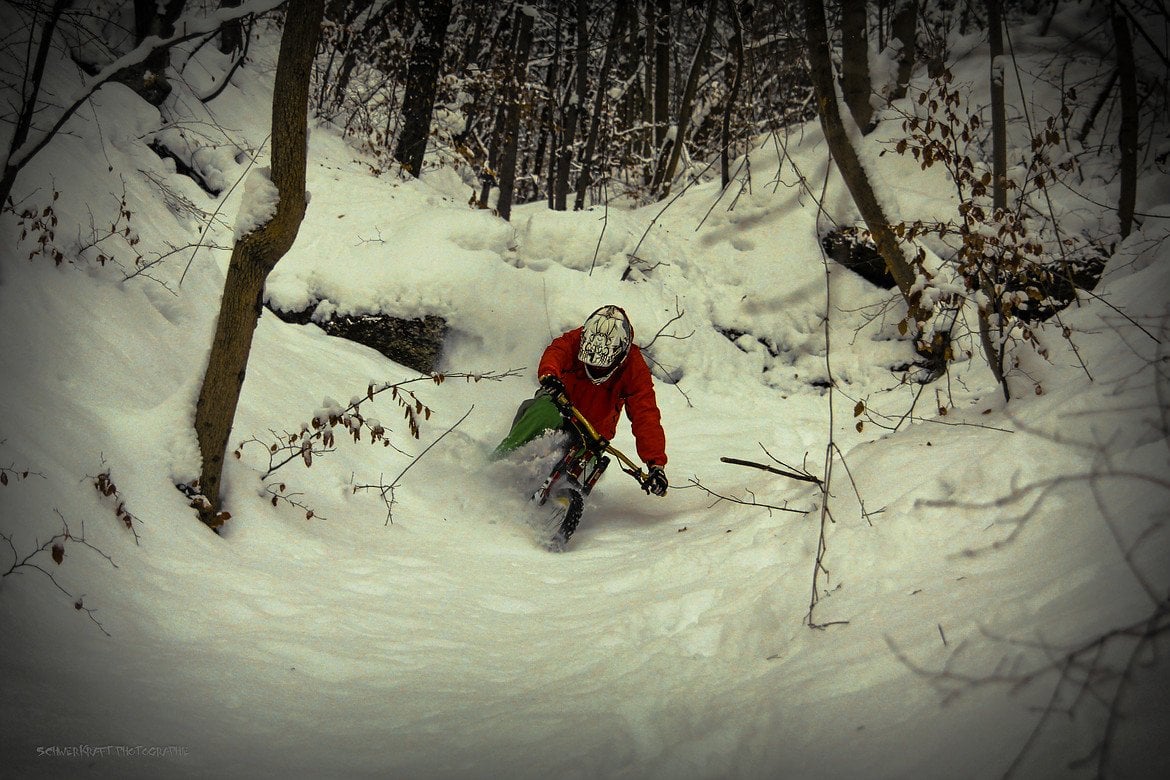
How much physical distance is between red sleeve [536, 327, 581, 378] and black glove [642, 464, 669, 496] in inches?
38.8

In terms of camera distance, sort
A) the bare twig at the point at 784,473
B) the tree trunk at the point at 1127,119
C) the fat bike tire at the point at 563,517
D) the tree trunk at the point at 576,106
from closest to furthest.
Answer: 1. the bare twig at the point at 784,473
2. the fat bike tire at the point at 563,517
3. the tree trunk at the point at 1127,119
4. the tree trunk at the point at 576,106

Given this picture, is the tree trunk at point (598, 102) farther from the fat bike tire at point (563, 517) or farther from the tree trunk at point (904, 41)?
the fat bike tire at point (563, 517)

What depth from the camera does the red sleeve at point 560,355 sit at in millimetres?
4797

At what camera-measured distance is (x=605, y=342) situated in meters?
4.69

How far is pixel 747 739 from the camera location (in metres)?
1.69

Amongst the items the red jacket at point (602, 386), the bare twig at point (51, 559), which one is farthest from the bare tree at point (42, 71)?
the red jacket at point (602, 386)

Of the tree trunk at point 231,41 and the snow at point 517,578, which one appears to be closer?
the snow at point 517,578

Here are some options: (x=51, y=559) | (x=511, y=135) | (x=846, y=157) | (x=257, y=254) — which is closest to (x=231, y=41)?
(x=511, y=135)

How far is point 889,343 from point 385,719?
6958mm

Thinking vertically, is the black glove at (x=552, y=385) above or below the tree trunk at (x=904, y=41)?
below

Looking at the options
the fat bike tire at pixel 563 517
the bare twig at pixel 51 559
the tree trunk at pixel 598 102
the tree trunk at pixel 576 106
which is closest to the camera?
the bare twig at pixel 51 559

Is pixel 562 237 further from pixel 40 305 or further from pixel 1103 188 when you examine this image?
pixel 1103 188

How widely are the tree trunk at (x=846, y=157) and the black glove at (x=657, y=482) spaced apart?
69.2 inches

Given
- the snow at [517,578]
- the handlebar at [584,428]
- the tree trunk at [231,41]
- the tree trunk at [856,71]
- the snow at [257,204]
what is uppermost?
the tree trunk at [231,41]
